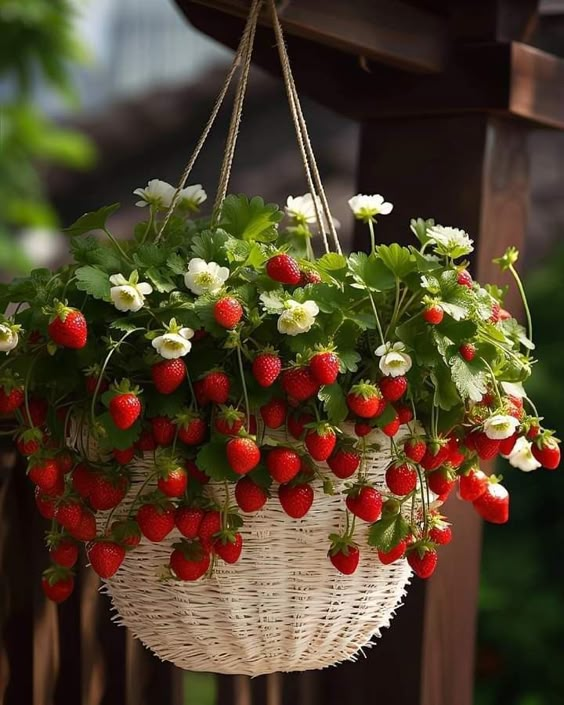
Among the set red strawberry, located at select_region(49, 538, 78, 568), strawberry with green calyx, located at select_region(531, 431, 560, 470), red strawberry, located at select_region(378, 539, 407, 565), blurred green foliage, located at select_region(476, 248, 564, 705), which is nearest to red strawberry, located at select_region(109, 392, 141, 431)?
red strawberry, located at select_region(49, 538, 78, 568)

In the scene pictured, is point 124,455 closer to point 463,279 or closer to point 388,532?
point 388,532

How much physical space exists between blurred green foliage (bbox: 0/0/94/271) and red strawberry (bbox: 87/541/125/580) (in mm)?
2863

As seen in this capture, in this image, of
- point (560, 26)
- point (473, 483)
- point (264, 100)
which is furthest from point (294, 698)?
point (264, 100)

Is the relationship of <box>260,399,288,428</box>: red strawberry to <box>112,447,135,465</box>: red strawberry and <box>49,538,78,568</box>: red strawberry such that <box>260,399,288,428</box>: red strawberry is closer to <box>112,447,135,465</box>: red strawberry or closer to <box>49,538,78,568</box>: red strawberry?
<box>112,447,135,465</box>: red strawberry

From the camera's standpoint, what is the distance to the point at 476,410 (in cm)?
120

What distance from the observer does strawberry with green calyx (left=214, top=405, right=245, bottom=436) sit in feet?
3.46

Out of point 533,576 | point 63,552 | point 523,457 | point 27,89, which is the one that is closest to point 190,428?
point 63,552

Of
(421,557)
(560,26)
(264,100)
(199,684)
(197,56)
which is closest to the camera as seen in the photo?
(421,557)

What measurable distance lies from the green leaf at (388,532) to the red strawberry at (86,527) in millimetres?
273

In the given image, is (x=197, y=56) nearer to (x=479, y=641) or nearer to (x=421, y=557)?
(x=479, y=641)

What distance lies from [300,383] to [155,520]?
19 centimetres

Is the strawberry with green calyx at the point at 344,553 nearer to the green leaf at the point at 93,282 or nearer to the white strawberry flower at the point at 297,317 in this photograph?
the white strawberry flower at the point at 297,317

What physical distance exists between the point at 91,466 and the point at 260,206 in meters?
0.32

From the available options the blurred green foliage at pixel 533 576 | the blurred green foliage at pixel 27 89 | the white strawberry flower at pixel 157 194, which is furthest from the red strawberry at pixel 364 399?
the blurred green foliage at pixel 27 89
